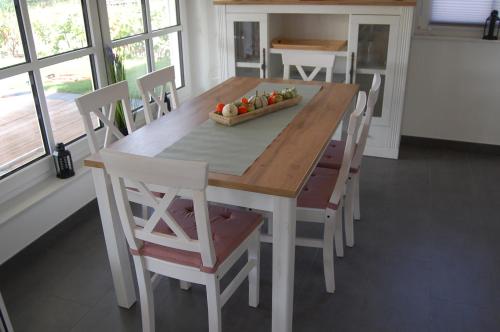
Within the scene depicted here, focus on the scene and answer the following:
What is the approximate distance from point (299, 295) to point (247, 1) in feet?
7.60

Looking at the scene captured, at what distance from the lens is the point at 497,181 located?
10.9ft

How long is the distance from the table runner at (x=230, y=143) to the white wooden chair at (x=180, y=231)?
0.69ft

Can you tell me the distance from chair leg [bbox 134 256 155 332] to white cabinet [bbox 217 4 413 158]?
7.71 feet

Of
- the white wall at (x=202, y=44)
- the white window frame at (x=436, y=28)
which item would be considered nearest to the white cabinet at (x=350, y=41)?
the white wall at (x=202, y=44)

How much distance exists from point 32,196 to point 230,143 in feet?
4.13

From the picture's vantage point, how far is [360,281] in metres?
2.33

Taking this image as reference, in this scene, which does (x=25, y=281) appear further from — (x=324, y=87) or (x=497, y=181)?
(x=497, y=181)

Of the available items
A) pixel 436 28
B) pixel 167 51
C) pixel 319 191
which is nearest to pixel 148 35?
pixel 167 51

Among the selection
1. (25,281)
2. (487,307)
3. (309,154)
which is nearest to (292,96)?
(309,154)

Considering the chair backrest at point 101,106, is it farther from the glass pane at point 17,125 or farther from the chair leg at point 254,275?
the chair leg at point 254,275

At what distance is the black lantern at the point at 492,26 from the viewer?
3430 mm

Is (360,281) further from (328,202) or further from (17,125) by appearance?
(17,125)

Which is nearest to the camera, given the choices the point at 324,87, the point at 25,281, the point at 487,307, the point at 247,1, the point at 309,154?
the point at 309,154

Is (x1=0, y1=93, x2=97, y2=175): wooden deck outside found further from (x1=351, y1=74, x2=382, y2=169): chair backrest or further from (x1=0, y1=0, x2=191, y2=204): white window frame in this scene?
(x1=351, y1=74, x2=382, y2=169): chair backrest
